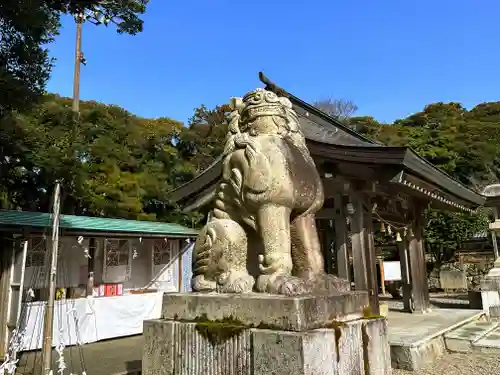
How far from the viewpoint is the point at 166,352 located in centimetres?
284

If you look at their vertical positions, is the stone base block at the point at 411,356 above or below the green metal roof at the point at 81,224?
below

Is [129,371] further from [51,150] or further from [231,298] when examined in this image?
[51,150]

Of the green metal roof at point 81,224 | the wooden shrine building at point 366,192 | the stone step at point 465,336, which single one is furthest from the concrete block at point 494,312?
the green metal roof at point 81,224

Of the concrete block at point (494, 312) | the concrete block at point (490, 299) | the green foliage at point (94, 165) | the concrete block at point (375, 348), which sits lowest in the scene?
the concrete block at point (494, 312)

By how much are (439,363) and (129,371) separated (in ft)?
15.2

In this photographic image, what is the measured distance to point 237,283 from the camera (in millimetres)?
2832

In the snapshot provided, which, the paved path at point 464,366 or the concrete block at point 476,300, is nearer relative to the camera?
the paved path at point 464,366

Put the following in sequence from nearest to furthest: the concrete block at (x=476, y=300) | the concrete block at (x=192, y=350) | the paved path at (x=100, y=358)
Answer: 1. the concrete block at (x=192, y=350)
2. the paved path at (x=100, y=358)
3. the concrete block at (x=476, y=300)

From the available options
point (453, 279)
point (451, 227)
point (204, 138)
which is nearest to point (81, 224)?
point (204, 138)

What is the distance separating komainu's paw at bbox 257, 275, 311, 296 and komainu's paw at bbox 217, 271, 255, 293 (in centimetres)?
10

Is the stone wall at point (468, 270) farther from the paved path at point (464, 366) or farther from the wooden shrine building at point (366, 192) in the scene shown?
the paved path at point (464, 366)

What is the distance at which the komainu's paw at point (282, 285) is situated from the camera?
2530 mm

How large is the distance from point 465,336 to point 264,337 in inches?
233

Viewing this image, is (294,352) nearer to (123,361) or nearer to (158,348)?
(158,348)
